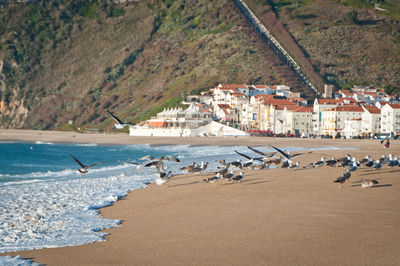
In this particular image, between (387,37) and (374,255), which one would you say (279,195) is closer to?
(374,255)

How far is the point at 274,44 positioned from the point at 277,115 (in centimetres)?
6443

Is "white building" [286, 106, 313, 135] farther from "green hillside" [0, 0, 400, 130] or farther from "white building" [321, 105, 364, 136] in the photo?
"green hillside" [0, 0, 400, 130]

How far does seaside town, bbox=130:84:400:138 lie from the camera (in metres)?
98.0

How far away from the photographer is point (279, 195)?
2117 centimetres

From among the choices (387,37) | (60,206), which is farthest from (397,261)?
(387,37)

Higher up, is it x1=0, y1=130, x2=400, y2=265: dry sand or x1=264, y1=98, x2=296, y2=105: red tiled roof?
x1=264, y1=98, x2=296, y2=105: red tiled roof

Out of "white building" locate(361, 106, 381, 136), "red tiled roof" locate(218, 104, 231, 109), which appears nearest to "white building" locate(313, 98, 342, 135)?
"white building" locate(361, 106, 381, 136)

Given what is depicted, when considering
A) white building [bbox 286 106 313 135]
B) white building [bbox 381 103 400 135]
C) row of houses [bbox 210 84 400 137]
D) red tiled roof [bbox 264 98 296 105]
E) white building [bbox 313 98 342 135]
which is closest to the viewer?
white building [bbox 381 103 400 135]

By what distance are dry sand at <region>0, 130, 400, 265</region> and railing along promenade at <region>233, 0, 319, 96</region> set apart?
381 feet

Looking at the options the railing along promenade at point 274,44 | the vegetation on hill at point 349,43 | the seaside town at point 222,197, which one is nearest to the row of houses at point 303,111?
the seaside town at point 222,197

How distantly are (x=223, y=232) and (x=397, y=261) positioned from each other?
4.87 metres

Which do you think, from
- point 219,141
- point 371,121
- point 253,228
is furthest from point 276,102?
point 253,228

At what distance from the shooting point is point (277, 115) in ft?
360

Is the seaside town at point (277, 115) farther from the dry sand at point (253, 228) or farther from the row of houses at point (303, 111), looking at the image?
the dry sand at point (253, 228)
